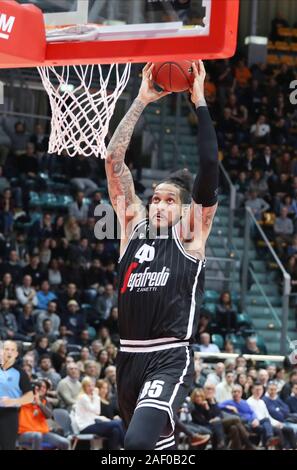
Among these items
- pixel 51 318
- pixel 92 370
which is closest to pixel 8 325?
pixel 51 318

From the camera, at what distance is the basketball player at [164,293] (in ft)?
20.4

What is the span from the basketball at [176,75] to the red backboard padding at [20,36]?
1.02 metres

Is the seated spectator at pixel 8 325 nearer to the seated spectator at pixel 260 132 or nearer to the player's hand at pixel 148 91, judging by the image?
the player's hand at pixel 148 91

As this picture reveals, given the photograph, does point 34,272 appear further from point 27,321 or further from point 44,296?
point 27,321

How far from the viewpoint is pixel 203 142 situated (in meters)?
6.35

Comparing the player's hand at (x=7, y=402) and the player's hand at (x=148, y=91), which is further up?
the player's hand at (x=148, y=91)

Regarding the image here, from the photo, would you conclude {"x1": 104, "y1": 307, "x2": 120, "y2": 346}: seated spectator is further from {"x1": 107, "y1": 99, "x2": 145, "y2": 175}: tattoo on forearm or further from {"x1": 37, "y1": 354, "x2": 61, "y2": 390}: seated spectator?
{"x1": 107, "y1": 99, "x2": 145, "y2": 175}: tattoo on forearm

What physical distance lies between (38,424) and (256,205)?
8.41 metres

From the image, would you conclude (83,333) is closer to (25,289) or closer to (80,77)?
(25,289)

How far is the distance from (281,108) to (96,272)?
7850mm

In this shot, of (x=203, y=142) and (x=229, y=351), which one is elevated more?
(x=203, y=142)

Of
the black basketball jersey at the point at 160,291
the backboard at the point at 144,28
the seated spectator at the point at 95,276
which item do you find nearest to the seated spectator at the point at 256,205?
the seated spectator at the point at 95,276
